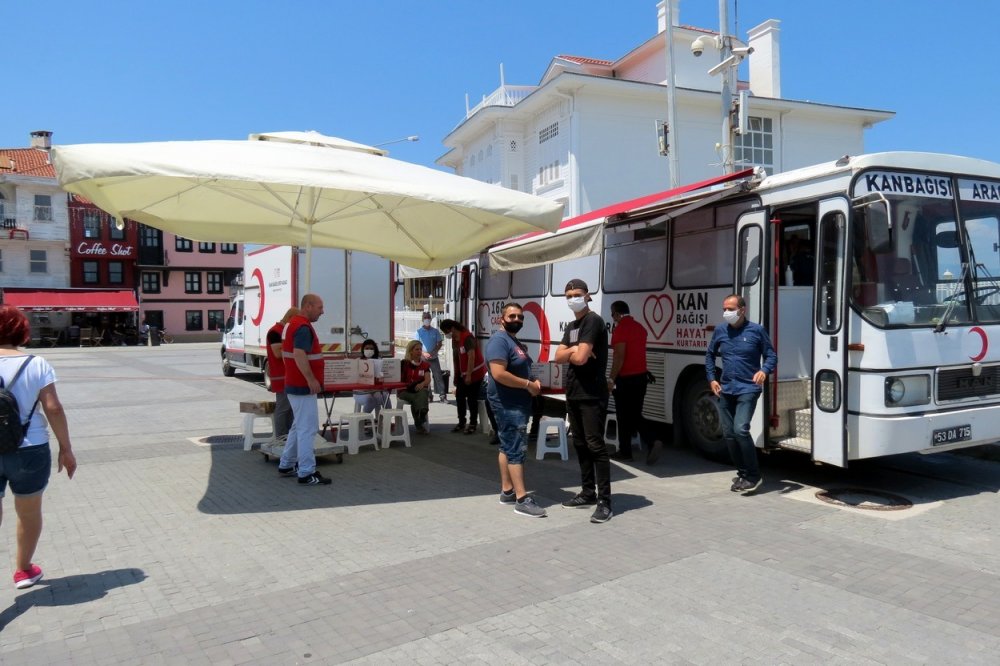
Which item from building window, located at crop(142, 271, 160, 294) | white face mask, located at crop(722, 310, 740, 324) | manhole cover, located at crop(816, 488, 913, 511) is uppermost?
building window, located at crop(142, 271, 160, 294)

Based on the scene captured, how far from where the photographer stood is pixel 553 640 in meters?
3.92

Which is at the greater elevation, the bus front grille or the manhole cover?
the bus front grille

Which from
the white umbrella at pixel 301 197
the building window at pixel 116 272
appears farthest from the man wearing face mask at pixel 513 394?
the building window at pixel 116 272

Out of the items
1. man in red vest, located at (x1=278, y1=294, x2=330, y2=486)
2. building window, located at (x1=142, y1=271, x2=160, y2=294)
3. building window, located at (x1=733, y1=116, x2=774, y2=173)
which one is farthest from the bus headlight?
building window, located at (x1=142, y1=271, x2=160, y2=294)

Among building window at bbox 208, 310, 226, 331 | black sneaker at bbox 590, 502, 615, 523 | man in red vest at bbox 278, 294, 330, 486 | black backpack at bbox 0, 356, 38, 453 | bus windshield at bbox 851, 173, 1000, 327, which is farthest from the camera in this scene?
building window at bbox 208, 310, 226, 331

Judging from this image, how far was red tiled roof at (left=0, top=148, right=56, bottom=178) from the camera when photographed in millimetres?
43375

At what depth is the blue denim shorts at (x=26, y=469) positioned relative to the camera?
14.3 feet

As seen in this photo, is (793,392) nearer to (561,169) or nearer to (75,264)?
(561,169)

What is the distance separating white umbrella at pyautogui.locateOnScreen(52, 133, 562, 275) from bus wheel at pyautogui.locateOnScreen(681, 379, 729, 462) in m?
2.64

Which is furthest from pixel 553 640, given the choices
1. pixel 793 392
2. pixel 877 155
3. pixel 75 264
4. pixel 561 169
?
pixel 75 264

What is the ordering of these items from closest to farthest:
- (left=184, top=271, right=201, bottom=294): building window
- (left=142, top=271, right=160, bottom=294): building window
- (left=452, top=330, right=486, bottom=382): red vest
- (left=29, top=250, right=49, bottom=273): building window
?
(left=452, top=330, right=486, bottom=382): red vest → (left=29, top=250, right=49, bottom=273): building window → (left=142, top=271, right=160, bottom=294): building window → (left=184, top=271, right=201, bottom=294): building window

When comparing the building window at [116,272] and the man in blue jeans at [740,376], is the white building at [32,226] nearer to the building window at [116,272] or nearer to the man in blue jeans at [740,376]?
the building window at [116,272]

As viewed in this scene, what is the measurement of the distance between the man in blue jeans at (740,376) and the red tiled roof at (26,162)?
46.3 metres

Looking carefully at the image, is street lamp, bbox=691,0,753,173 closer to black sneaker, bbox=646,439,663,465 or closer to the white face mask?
black sneaker, bbox=646,439,663,465
